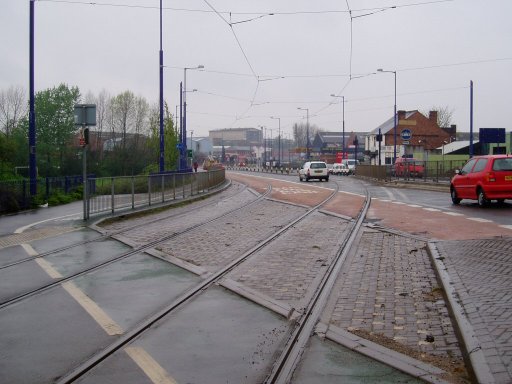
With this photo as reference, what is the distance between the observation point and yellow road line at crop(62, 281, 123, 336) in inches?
241

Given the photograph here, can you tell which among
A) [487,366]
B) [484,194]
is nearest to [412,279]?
[487,366]

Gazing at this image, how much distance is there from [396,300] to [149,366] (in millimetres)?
3397

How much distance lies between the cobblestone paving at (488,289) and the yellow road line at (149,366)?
8.04 ft

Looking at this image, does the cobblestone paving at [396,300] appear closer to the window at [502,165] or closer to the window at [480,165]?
the window at [502,165]

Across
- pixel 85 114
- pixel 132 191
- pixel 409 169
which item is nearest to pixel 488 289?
pixel 85 114

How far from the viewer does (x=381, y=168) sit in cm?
4703

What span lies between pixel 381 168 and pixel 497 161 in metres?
28.0

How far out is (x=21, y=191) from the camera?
859 inches

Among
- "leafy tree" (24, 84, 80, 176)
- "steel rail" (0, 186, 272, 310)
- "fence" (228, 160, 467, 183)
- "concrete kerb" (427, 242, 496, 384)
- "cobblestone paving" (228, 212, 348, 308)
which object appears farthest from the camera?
"leafy tree" (24, 84, 80, 176)

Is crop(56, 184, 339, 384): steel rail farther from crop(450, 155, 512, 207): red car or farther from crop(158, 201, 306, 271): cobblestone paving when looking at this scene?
crop(450, 155, 512, 207): red car

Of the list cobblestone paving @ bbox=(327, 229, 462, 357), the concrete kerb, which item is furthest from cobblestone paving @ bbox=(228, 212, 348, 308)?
the concrete kerb

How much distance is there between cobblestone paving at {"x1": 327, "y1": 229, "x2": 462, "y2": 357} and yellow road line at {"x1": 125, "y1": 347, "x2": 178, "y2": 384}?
2.06 metres

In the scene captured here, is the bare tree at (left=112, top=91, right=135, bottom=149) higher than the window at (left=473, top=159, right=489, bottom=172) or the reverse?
higher

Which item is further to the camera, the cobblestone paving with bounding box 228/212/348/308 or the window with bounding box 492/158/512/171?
the window with bounding box 492/158/512/171
